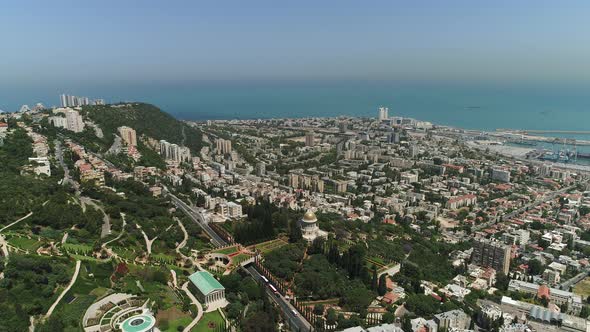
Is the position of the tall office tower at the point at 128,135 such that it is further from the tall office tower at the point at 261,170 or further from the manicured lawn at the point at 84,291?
the manicured lawn at the point at 84,291

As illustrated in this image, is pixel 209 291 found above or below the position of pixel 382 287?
above

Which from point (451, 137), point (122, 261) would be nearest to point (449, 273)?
point (122, 261)

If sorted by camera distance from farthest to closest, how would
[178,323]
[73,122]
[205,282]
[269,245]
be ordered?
[73,122] < [269,245] < [205,282] < [178,323]

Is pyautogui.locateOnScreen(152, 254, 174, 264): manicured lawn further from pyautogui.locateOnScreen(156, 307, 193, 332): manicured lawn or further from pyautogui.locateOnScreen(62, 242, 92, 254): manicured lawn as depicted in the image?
pyautogui.locateOnScreen(156, 307, 193, 332): manicured lawn

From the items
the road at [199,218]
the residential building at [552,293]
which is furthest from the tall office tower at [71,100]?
the residential building at [552,293]

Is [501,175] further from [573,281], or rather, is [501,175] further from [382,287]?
[382,287]

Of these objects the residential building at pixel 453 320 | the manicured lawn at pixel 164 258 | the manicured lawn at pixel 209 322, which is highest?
the manicured lawn at pixel 164 258

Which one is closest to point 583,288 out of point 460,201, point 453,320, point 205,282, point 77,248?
point 453,320
